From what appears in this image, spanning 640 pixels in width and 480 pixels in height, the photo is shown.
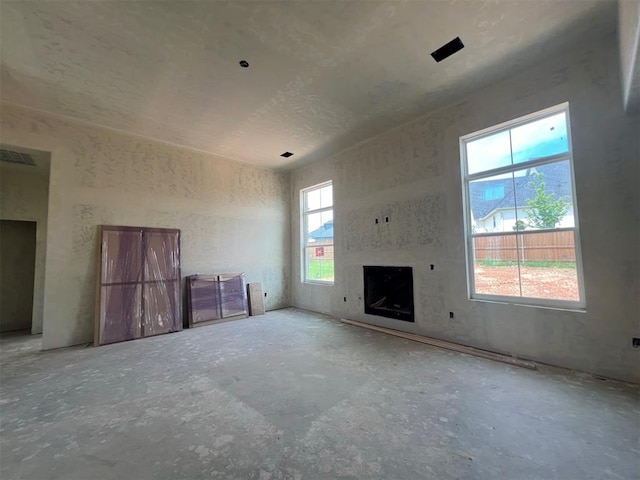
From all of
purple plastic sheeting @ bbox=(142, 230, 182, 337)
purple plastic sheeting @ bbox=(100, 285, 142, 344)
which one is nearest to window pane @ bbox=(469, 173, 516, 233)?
purple plastic sheeting @ bbox=(142, 230, 182, 337)

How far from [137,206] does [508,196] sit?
6.04m

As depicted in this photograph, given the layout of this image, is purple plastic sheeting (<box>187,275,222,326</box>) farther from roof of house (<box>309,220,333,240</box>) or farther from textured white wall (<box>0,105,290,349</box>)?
roof of house (<box>309,220,333,240</box>)

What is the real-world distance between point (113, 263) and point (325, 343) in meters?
3.76

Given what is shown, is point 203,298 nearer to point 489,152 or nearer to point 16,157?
point 16,157

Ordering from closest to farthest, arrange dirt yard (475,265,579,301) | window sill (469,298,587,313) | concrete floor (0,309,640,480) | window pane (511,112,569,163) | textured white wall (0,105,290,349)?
concrete floor (0,309,640,480) < window sill (469,298,587,313) < dirt yard (475,265,579,301) < window pane (511,112,569,163) < textured white wall (0,105,290,349)

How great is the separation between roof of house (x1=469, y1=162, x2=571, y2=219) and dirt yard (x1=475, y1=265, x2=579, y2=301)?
32.4 inches

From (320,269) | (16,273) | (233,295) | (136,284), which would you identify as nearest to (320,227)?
(320,269)

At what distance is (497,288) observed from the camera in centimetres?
347

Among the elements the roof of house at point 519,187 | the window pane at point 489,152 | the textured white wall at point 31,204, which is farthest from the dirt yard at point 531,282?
the textured white wall at point 31,204

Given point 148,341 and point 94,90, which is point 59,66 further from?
point 148,341

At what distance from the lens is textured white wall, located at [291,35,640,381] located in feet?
8.66

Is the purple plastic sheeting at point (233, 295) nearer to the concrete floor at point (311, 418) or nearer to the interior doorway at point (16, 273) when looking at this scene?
the concrete floor at point (311, 418)

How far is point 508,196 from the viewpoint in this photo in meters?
3.45

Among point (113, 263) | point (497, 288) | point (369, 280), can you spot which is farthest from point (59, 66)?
point (497, 288)
